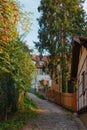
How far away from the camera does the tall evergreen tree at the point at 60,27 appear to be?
40.4 meters

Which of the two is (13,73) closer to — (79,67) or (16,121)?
(16,121)

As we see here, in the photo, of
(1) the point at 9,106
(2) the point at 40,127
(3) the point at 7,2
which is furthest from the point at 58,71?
(3) the point at 7,2

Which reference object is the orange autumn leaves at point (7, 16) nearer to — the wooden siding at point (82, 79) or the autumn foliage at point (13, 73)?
the autumn foliage at point (13, 73)

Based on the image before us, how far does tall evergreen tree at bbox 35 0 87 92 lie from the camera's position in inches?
1591

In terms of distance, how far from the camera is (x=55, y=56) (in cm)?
4081

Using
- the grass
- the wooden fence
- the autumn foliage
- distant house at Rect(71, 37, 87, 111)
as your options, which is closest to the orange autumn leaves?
the autumn foliage

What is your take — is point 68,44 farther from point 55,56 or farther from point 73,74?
point 73,74

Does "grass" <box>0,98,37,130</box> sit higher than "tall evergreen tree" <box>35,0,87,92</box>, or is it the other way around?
"tall evergreen tree" <box>35,0,87,92</box>

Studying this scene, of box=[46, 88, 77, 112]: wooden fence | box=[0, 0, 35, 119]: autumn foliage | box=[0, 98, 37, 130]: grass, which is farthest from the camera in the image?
box=[46, 88, 77, 112]: wooden fence

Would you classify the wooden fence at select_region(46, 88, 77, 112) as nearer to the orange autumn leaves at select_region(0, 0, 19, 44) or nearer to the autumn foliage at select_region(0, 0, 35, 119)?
the autumn foliage at select_region(0, 0, 35, 119)

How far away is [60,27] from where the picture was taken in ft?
135

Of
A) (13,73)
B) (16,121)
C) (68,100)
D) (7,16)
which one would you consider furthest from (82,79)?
(7,16)

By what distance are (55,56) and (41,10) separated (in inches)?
248

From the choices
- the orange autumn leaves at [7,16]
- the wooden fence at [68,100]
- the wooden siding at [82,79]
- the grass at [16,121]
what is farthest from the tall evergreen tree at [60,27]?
the orange autumn leaves at [7,16]
